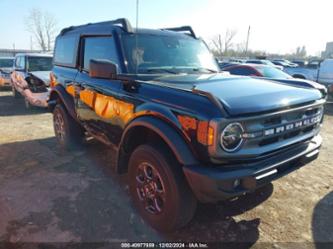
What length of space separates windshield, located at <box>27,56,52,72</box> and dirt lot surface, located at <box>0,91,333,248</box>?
579 cm

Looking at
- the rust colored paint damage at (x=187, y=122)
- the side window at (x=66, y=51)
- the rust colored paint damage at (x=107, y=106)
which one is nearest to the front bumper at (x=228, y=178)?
the rust colored paint damage at (x=187, y=122)

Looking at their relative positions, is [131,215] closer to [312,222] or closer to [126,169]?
[126,169]

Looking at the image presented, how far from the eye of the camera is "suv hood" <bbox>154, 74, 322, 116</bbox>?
2484mm

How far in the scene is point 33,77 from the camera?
924cm

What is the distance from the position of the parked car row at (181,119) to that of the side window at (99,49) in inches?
0.5

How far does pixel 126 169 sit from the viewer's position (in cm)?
360

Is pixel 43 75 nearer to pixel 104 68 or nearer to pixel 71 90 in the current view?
pixel 71 90

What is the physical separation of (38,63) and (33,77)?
1.18 m

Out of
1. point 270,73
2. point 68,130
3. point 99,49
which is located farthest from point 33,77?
point 270,73

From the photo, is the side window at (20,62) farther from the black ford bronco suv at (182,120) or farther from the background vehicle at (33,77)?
the black ford bronco suv at (182,120)

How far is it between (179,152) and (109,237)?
1183mm

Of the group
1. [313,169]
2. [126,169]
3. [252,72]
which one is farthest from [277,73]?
[126,169]

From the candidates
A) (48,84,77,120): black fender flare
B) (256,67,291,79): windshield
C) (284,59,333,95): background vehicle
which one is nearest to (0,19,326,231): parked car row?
(48,84,77,120): black fender flare

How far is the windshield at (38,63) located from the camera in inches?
394
